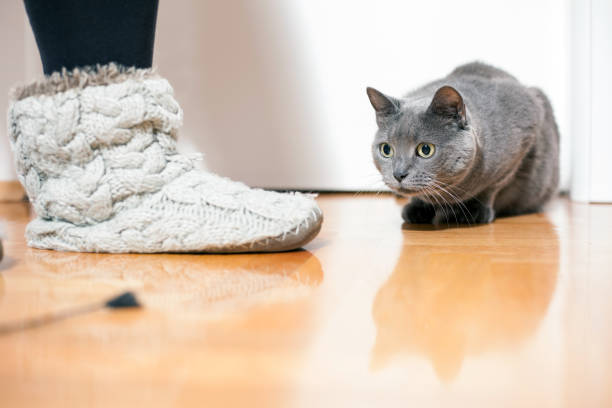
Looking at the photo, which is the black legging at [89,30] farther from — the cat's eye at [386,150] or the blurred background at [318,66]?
the blurred background at [318,66]

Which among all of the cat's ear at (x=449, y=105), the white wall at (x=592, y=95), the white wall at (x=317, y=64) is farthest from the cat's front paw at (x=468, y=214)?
the white wall at (x=317, y=64)

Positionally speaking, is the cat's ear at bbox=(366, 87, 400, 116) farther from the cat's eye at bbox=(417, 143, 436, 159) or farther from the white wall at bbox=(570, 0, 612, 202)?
the white wall at bbox=(570, 0, 612, 202)

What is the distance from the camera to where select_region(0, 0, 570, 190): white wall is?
6.32ft

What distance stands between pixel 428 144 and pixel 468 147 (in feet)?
0.30

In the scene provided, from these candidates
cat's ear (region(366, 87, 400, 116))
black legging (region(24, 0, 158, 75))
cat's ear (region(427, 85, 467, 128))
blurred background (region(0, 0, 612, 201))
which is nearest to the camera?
black legging (region(24, 0, 158, 75))

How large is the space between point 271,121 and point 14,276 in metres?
1.33

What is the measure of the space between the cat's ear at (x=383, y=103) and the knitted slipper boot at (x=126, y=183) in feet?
1.38

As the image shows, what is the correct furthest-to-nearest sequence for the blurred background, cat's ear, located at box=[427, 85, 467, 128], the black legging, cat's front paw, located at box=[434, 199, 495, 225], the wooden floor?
the blurred background
cat's front paw, located at box=[434, 199, 495, 225]
cat's ear, located at box=[427, 85, 467, 128]
the black legging
the wooden floor

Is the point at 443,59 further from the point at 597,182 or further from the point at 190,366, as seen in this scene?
the point at 190,366

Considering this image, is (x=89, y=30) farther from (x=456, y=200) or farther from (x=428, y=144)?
(x=456, y=200)

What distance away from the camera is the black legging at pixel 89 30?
37.4 inches

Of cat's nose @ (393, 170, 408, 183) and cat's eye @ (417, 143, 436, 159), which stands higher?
cat's eye @ (417, 143, 436, 159)

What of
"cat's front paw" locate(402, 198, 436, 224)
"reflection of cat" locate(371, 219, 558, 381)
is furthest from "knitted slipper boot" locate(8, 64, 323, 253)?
"cat's front paw" locate(402, 198, 436, 224)

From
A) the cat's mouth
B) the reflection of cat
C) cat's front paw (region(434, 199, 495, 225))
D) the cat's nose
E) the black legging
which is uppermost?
the black legging
